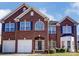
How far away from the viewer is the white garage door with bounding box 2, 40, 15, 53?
32.4 meters

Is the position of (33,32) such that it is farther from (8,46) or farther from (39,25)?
(8,46)

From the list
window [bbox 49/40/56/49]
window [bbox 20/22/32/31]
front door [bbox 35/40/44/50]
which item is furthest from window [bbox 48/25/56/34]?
window [bbox 20/22/32/31]

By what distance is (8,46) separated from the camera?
32.8 metres


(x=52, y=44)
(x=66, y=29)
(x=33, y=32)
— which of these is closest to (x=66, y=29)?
(x=66, y=29)

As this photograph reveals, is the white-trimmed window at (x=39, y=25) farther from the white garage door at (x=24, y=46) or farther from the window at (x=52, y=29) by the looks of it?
the white garage door at (x=24, y=46)

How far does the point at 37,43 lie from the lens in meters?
33.0

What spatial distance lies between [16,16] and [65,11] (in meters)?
3.99

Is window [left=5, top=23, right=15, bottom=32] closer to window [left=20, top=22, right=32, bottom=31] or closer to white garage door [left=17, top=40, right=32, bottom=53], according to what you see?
window [left=20, top=22, right=32, bottom=31]

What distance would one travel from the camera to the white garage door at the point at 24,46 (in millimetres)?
32656

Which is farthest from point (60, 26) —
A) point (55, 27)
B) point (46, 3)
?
point (46, 3)

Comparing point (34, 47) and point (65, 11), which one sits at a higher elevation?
point (65, 11)

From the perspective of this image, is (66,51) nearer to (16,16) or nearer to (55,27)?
(55,27)

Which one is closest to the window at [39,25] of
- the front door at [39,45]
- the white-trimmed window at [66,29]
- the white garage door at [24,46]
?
the front door at [39,45]

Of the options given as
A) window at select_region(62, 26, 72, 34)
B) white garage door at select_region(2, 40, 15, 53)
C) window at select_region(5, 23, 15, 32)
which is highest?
window at select_region(5, 23, 15, 32)
